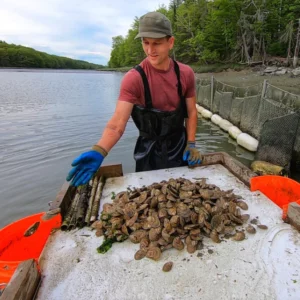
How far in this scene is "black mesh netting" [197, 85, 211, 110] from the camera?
546 inches

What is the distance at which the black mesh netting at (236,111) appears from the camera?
955 centimetres

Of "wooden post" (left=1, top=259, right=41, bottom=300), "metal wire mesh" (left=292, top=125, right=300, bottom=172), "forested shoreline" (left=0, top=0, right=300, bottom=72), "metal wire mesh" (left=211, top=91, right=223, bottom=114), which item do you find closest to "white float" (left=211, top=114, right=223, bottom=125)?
"metal wire mesh" (left=211, top=91, right=223, bottom=114)

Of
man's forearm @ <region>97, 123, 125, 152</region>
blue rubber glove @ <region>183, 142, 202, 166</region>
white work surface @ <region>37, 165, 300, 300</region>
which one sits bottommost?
white work surface @ <region>37, 165, 300, 300</region>

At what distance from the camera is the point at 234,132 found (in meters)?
9.47

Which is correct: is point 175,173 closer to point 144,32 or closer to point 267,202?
point 267,202

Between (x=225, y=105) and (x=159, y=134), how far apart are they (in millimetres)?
8761

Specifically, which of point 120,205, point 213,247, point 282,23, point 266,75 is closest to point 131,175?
point 120,205

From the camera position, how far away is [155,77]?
2.88 m

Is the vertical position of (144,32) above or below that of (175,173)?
above

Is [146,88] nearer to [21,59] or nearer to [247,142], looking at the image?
[247,142]

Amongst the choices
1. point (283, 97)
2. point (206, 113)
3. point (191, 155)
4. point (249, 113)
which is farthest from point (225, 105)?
point (191, 155)

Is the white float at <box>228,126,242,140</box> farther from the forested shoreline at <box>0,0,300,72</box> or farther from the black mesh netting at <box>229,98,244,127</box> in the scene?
the forested shoreline at <box>0,0,300,72</box>

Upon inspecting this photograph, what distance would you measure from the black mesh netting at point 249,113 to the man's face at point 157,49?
6240 millimetres

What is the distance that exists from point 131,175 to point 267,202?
1.63 meters
